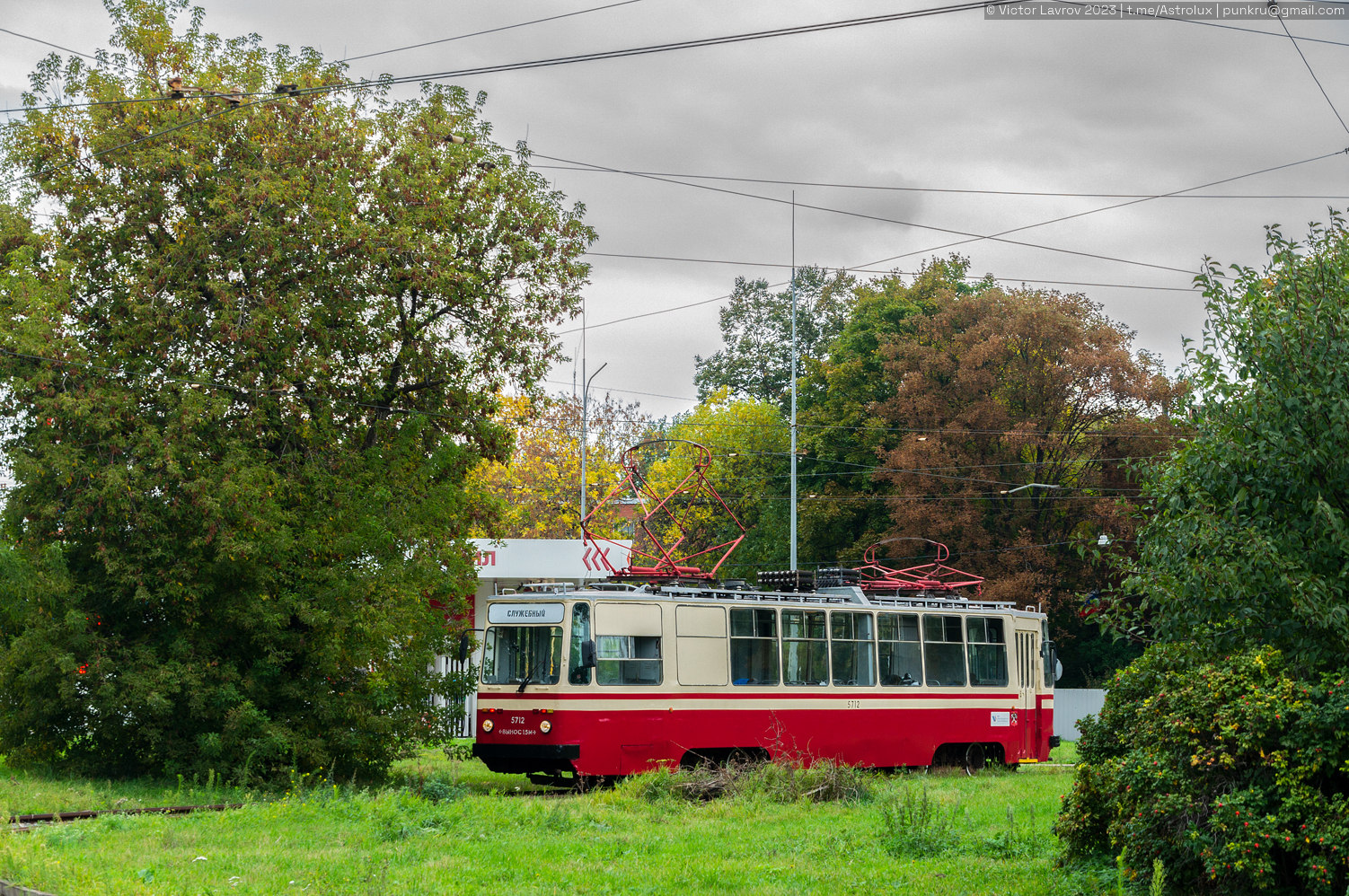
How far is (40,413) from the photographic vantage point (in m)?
17.9

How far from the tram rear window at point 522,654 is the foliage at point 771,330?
41845 millimetres

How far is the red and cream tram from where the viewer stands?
1864 centimetres

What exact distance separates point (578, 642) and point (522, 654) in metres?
1.00

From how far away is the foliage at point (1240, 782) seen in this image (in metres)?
8.47

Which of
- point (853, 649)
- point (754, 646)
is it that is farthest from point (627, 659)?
point (853, 649)

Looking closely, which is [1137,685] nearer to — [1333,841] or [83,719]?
[1333,841]

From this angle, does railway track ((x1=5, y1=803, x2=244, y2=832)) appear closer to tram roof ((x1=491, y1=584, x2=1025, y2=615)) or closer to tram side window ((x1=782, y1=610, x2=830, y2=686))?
tram roof ((x1=491, y1=584, x2=1025, y2=615))

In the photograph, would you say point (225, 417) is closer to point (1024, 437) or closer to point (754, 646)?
point (754, 646)

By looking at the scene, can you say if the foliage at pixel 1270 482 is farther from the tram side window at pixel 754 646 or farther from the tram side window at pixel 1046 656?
the tram side window at pixel 1046 656

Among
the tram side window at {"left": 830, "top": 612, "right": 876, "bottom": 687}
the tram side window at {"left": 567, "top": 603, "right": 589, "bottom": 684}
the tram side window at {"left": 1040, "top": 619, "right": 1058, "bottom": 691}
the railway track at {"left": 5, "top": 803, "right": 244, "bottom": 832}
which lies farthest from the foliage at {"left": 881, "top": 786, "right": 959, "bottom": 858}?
the tram side window at {"left": 1040, "top": 619, "right": 1058, "bottom": 691}

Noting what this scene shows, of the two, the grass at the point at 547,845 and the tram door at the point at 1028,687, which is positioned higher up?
the tram door at the point at 1028,687

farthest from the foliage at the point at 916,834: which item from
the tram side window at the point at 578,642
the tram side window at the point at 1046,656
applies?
the tram side window at the point at 1046,656

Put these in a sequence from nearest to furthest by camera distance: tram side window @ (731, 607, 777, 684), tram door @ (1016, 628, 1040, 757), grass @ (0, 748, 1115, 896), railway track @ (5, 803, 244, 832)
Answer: grass @ (0, 748, 1115, 896) < railway track @ (5, 803, 244, 832) < tram side window @ (731, 607, 777, 684) < tram door @ (1016, 628, 1040, 757)

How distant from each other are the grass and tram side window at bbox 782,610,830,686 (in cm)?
368
